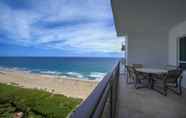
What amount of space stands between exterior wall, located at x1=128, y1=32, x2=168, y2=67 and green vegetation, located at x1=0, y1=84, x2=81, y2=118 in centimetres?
409

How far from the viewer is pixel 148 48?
6480 millimetres

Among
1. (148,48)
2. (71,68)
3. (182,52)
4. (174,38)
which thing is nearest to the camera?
(182,52)

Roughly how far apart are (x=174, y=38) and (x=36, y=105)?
855cm

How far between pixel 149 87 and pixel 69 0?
406 inches

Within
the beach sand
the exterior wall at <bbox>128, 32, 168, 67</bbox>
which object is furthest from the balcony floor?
the beach sand

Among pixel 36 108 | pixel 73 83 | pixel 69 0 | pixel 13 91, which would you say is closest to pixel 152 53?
pixel 36 108

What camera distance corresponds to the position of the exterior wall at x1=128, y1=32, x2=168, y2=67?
245 inches

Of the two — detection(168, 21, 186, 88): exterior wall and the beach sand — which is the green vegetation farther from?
detection(168, 21, 186, 88): exterior wall

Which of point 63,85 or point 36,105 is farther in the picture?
point 63,85

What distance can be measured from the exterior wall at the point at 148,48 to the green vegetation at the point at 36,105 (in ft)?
13.4

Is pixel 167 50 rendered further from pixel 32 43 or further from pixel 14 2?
pixel 32 43

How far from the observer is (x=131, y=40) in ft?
21.9

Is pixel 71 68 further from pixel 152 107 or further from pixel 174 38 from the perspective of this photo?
pixel 152 107

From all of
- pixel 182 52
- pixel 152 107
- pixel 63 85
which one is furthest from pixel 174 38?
pixel 63 85
